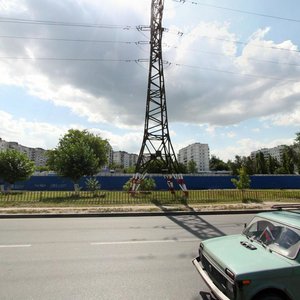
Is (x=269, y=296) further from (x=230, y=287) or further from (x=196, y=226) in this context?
(x=196, y=226)

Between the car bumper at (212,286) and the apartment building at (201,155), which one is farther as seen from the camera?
the apartment building at (201,155)

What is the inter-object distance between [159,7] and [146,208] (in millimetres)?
14484

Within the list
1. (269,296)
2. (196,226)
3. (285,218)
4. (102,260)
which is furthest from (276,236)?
(196,226)

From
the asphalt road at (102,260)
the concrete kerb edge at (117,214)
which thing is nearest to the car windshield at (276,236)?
the asphalt road at (102,260)

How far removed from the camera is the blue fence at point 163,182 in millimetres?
39594

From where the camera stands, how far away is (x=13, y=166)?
29375mm

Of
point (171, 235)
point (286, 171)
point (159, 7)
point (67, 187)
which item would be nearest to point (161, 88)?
point (159, 7)

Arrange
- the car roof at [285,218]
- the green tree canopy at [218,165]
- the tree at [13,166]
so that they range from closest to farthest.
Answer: the car roof at [285,218] → the tree at [13,166] → the green tree canopy at [218,165]

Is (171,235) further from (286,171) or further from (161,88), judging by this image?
(286,171)

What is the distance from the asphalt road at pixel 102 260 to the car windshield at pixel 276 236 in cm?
130

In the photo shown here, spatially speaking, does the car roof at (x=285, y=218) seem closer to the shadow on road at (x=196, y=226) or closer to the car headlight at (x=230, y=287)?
the car headlight at (x=230, y=287)

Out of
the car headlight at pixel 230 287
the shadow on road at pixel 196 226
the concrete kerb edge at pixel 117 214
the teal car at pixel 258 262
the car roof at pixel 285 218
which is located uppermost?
the car roof at pixel 285 218

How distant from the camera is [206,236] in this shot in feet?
30.7

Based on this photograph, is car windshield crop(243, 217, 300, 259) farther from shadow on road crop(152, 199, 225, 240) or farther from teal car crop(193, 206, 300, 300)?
shadow on road crop(152, 199, 225, 240)
